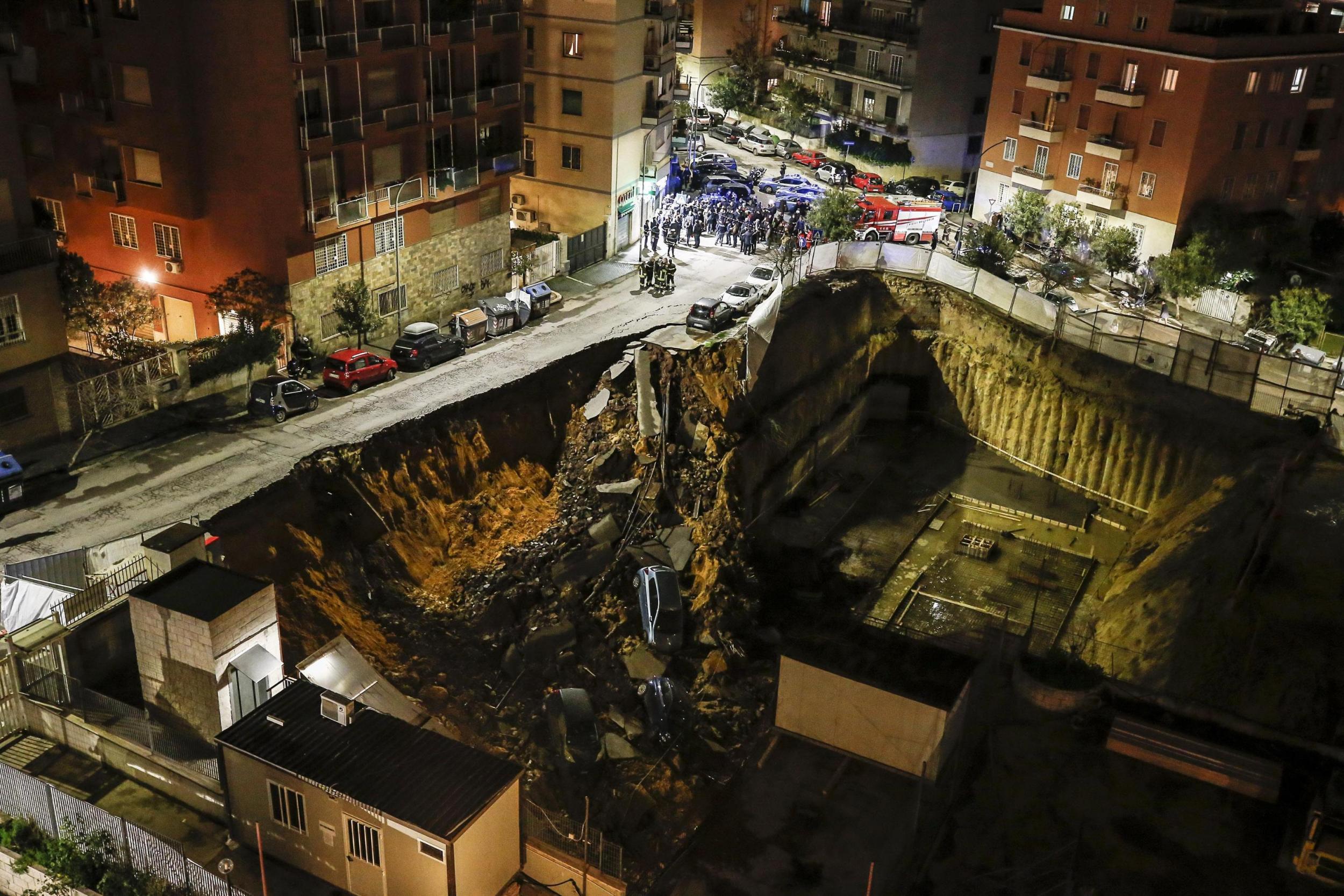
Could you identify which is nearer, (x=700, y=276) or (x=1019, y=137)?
(x=700, y=276)

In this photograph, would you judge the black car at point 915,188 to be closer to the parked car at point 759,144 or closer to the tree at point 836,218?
the parked car at point 759,144

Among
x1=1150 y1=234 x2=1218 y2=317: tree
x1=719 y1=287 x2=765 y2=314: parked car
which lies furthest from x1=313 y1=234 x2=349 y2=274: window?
x1=1150 y1=234 x2=1218 y2=317: tree

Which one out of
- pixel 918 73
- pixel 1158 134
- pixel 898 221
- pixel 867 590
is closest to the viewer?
pixel 867 590

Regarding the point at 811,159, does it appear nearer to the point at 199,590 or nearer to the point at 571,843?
the point at 571,843

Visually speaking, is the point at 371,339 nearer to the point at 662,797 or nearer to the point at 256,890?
the point at 662,797

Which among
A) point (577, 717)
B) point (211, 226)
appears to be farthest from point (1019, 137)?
point (577, 717)

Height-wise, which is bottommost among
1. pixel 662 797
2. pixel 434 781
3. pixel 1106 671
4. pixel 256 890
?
pixel 662 797

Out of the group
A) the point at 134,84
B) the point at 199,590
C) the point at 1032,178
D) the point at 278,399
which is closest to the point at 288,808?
the point at 199,590
